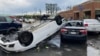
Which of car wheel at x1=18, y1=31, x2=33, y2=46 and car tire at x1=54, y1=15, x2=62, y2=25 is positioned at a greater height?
car tire at x1=54, y1=15, x2=62, y2=25

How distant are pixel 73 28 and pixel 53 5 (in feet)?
279

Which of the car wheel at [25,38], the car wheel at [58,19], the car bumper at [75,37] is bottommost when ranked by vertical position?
the car bumper at [75,37]

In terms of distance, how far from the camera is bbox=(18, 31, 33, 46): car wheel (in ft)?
34.6

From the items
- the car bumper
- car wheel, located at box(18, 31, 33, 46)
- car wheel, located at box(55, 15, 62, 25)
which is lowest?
the car bumper

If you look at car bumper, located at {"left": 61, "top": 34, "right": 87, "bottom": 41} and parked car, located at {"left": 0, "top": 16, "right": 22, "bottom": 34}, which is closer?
car bumper, located at {"left": 61, "top": 34, "right": 87, "bottom": 41}

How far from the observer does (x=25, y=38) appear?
35.3 feet

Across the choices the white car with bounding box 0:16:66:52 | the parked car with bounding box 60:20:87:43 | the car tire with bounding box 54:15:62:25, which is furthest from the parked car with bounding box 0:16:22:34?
the parked car with bounding box 60:20:87:43

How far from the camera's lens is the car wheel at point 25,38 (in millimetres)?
10531

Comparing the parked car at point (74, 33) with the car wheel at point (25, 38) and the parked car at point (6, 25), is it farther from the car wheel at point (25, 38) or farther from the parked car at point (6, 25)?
the parked car at point (6, 25)

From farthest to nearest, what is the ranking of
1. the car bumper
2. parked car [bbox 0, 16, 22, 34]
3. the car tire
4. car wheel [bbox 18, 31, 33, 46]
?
parked car [bbox 0, 16, 22, 34], the car tire, the car bumper, car wheel [bbox 18, 31, 33, 46]

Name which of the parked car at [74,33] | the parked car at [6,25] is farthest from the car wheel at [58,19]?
the parked car at [6,25]

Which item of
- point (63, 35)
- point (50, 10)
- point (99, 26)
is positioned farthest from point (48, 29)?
point (50, 10)

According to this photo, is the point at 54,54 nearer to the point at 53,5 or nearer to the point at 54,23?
the point at 54,23

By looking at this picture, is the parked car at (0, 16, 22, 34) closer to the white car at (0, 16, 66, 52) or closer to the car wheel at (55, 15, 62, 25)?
the car wheel at (55, 15, 62, 25)
